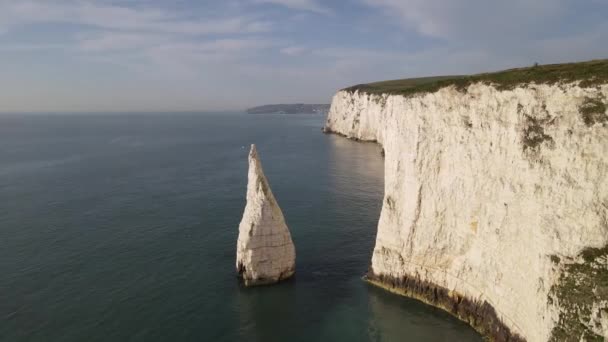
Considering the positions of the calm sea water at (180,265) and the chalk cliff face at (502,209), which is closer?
the chalk cliff face at (502,209)

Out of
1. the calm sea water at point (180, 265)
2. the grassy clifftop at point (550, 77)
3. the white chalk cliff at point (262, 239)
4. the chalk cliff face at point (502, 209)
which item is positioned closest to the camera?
the chalk cliff face at point (502, 209)

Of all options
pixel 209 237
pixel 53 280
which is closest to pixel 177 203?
pixel 209 237

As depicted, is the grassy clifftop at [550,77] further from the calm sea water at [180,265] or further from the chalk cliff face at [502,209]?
the calm sea water at [180,265]

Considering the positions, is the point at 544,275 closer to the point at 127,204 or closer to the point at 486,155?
the point at 486,155

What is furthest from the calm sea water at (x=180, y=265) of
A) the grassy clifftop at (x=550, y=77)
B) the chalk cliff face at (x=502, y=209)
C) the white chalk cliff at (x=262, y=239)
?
the grassy clifftop at (x=550, y=77)

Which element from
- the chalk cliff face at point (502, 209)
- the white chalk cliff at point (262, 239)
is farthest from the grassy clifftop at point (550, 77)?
the white chalk cliff at point (262, 239)

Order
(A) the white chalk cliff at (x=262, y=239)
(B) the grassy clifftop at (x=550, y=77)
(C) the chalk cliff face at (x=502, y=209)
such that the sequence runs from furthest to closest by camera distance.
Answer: (A) the white chalk cliff at (x=262, y=239), (B) the grassy clifftop at (x=550, y=77), (C) the chalk cliff face at (x=502, y=209)

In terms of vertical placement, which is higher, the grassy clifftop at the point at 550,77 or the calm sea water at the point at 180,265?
the grassy clifftop at the point at 550,77
